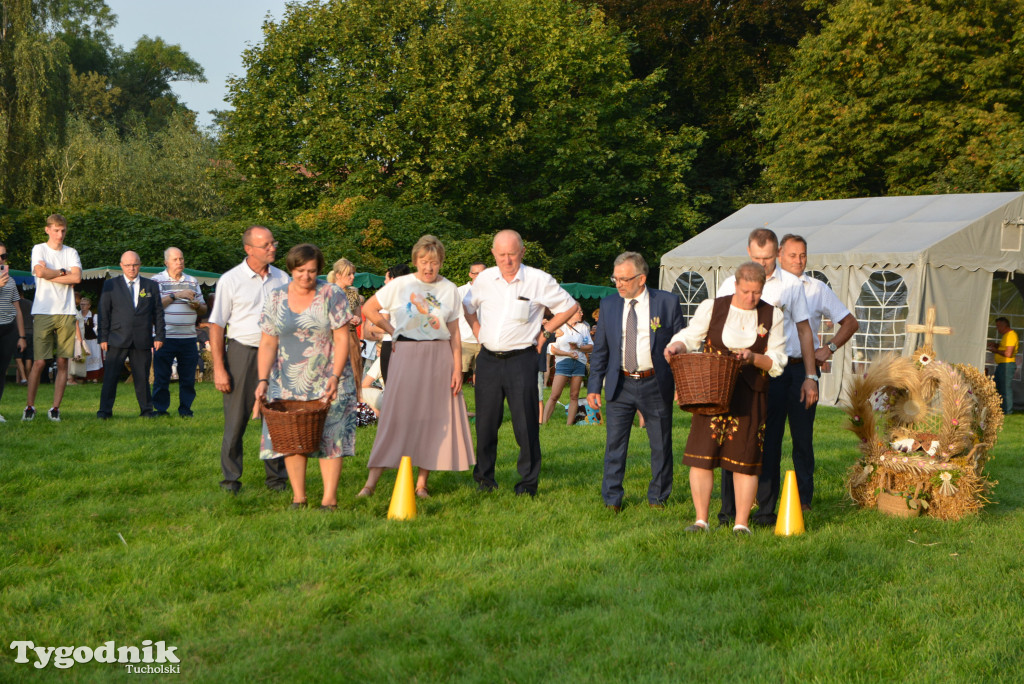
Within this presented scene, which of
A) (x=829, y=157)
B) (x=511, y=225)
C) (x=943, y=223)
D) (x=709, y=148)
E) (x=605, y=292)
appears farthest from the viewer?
(x=709, y=148)

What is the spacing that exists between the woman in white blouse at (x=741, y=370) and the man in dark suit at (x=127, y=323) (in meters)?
7.57

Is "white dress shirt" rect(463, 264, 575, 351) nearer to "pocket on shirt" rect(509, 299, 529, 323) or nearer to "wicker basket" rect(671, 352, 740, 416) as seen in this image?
"pocket on shirt" rect(509, 299, 529, 323)

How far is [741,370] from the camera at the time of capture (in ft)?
21.6

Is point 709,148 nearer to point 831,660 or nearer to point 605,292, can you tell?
point 605,292

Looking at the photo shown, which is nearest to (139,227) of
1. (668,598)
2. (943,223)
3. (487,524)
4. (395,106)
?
(395,106)

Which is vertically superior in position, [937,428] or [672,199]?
[672,199]

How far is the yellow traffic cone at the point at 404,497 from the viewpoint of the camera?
7.08 meters

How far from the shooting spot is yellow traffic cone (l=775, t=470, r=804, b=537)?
6.85m

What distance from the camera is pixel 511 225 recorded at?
36.1m

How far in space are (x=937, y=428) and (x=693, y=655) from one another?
4443mm

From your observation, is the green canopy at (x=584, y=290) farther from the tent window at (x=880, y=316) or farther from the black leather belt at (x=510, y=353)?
the black leather belt at (x=510, y=353)

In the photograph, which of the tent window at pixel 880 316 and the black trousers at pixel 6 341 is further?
the tent window at pixel 880 316

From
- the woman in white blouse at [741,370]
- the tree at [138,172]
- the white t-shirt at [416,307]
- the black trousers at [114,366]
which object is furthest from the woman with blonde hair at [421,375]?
the tree at [138,172]

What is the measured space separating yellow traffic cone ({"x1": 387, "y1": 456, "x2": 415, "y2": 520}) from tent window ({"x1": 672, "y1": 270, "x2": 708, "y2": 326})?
50.2 feet
